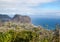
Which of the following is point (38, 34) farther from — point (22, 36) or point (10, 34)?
point (10, 34)

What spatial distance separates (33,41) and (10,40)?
1400mm

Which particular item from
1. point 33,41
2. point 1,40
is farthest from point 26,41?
point 1,40

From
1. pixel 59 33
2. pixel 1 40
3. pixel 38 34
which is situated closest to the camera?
pixel 59 33

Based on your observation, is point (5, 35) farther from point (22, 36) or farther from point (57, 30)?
point (57, 30)

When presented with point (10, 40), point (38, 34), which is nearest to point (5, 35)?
point (10, 40)

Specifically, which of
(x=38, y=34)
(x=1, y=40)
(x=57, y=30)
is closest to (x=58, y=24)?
(x=57, y=30)

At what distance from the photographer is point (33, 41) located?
9.95 m

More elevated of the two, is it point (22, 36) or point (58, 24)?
point (58, 24)

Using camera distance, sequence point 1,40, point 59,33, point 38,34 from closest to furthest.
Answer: point 59,33 → point 1,40 → point 38,34

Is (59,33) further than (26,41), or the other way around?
(26,41)

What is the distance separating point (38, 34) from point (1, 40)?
86.4 inches

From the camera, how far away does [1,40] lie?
32.4 ft

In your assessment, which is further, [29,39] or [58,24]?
[29,39]

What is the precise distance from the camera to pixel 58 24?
9.40 metres
